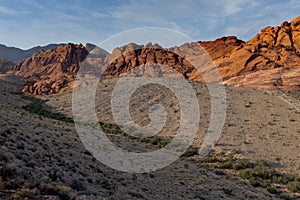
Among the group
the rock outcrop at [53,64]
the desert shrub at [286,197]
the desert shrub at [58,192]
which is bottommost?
the desert shrub at [286,197]

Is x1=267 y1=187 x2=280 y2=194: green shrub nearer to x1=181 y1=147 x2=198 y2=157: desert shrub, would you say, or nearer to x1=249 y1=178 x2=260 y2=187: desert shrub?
x1=249 y1=178 x2=260 y2=187: desert shrub

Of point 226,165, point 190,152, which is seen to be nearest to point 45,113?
point 190,152

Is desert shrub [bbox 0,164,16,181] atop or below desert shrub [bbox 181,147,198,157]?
atop

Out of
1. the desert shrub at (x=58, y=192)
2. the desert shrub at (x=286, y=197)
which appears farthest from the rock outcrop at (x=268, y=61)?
the desert shrub at (x=58, y=192)

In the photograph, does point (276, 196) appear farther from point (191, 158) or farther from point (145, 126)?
point (145, 126)

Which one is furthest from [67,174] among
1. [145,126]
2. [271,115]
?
[271,115]

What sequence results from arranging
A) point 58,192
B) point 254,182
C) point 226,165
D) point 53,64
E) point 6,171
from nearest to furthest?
point 58,192 < point 6,171 < point 254,182 < point 226,165 < point 53,64

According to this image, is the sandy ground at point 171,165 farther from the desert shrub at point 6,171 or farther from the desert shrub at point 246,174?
the desert shrub at point 246,174

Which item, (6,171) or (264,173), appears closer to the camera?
(6,171)

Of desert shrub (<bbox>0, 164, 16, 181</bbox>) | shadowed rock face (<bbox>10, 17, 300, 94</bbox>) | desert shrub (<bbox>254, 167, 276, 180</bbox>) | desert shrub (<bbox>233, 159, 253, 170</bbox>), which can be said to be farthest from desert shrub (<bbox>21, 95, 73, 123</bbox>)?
desert shrub (<bbox>0, 164, 16, 181</bbox>)

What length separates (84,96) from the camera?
57906 mm

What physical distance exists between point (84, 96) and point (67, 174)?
46.8 m

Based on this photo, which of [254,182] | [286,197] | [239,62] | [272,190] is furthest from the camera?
[239,62]

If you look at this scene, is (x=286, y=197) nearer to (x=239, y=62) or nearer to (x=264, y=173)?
(x=264, y=173)
